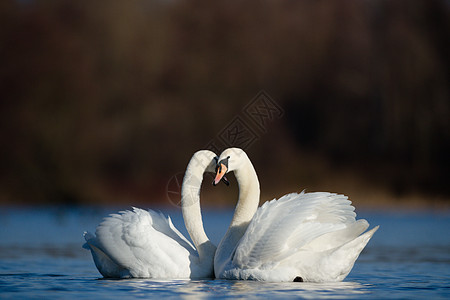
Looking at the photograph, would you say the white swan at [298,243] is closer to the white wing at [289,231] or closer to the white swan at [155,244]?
the white wing at [289,231]

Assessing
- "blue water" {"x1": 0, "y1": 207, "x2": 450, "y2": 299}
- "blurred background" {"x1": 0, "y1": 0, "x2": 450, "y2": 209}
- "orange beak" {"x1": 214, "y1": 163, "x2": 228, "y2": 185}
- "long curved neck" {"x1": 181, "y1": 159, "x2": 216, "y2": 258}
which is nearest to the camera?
"blue water" {"x1": 0, "y1": 207, "x2": 450, "y2": 299}

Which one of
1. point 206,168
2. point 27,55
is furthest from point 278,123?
point 206,168

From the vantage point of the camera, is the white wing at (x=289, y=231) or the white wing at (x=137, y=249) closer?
the white wing at (x=289, y=231)

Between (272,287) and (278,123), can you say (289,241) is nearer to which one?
(272,287)

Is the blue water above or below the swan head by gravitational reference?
below

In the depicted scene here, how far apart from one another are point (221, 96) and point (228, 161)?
82.2ft

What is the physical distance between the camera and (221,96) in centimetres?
3403

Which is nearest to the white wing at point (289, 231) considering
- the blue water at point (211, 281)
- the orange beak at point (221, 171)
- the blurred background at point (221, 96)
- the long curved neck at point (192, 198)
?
the blue water at point (211, 281)

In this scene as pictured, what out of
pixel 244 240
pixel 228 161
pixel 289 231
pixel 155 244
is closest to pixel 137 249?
pixel 155 244

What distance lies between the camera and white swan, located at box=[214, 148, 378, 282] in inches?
322

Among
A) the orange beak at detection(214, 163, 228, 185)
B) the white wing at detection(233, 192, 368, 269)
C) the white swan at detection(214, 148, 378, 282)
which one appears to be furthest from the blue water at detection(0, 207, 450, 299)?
the orange beak at detection(214, 163, 228, 185)

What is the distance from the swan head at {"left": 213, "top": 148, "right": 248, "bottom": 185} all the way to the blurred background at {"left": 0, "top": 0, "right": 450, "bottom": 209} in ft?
59.5

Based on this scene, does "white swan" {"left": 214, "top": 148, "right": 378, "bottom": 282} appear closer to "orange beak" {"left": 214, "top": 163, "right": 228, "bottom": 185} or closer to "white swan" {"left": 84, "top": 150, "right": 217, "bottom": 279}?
"white swan" {"left": 84, "top": 150, "right": 217, "bottom": 279}

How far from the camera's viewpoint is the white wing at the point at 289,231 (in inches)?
321
